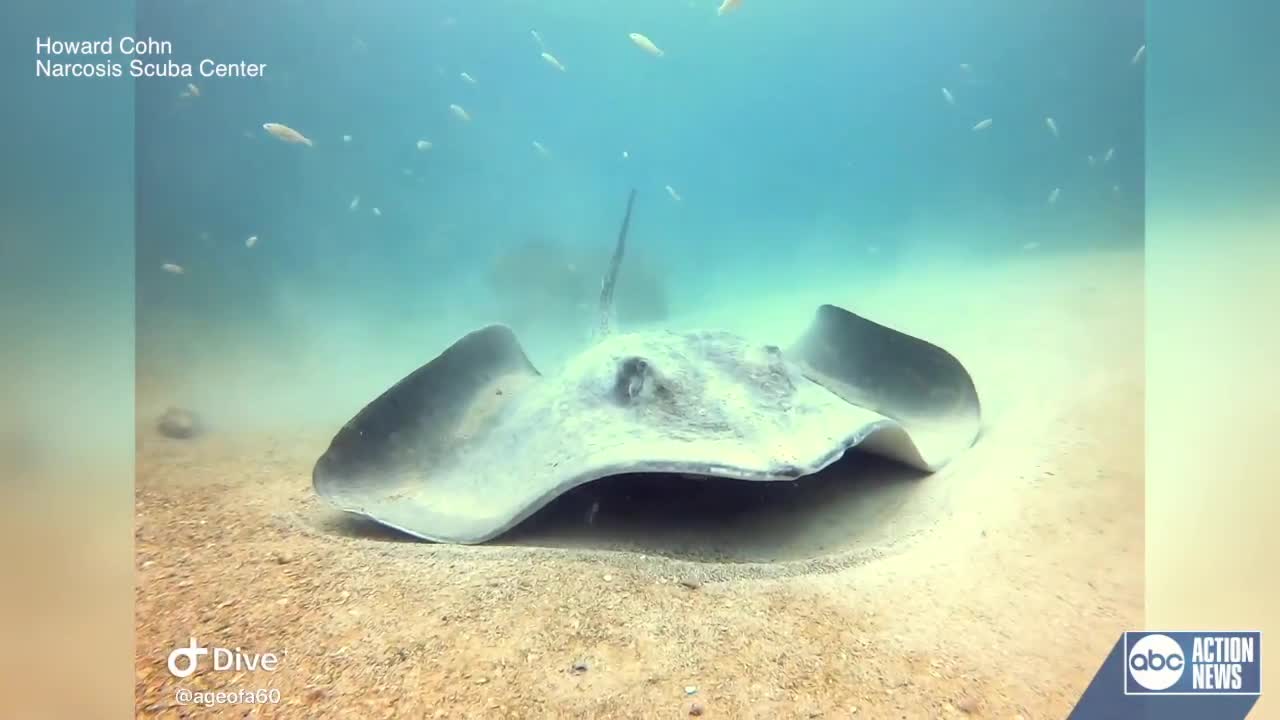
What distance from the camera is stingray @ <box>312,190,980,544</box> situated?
211 cm

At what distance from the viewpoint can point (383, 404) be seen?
289 centimetres

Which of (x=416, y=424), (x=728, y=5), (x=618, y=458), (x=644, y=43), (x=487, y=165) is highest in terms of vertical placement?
(x=487, y=165)

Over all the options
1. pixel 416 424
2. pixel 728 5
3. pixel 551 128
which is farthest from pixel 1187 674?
pixel 551 128

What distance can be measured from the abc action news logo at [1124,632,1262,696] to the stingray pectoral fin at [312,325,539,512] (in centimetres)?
301

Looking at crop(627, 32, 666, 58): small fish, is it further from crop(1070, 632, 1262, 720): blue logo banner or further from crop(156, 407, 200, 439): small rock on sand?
crop(1070, 632, 1262, 720): blue logo banner

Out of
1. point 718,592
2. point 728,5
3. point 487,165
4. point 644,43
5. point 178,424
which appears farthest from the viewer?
point 487,165

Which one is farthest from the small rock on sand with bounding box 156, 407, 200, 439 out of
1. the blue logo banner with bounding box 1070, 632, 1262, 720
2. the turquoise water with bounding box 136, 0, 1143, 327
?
the blue logo banner with bounding box 1070, 632, 1262, 720

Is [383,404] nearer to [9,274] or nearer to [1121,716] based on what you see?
[9,274]

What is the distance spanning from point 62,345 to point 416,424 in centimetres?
143

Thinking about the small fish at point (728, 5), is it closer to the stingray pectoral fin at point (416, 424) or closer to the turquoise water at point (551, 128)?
the turquoise water at point (551, 128)

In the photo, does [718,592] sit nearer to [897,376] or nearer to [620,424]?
[620,424]

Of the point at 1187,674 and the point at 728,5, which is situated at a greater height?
the point at 728,5

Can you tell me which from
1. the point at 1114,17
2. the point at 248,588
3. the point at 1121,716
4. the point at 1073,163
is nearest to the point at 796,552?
the point at 1121,716

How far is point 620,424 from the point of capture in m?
2.33
